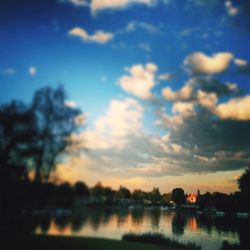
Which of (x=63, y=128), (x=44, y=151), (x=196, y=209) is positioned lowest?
(x=196, y=209)

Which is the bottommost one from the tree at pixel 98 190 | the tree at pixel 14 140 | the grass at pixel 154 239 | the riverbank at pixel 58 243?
the grass at pixel 154 239

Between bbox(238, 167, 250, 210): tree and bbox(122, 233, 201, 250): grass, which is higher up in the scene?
bbox(238, 167, 250, 210): tree

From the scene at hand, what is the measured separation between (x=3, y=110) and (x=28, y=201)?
8313 mm

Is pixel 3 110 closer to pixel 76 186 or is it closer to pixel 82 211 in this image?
pixel 76 186

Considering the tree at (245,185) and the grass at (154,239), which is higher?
the tree at (245,185)

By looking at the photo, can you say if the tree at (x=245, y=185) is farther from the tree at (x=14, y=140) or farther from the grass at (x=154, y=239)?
the tree at (x=14, y=140)

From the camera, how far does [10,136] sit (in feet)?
72.0

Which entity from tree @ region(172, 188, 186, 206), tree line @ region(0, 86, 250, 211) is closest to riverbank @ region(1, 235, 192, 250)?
tree line @ region(0, 86, 250, 211)

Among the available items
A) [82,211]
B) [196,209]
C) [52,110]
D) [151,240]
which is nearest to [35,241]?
[82,211]

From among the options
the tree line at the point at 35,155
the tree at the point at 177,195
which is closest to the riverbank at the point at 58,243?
the tree line at the point at 35,155

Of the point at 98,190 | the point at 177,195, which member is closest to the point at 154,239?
the point at 98,190

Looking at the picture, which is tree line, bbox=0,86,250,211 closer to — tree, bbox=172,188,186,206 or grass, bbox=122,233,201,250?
grass, bbox=122,233,201,250

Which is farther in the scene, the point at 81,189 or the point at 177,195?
the point at 177,195

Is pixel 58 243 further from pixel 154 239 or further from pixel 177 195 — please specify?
pixel 177 195
